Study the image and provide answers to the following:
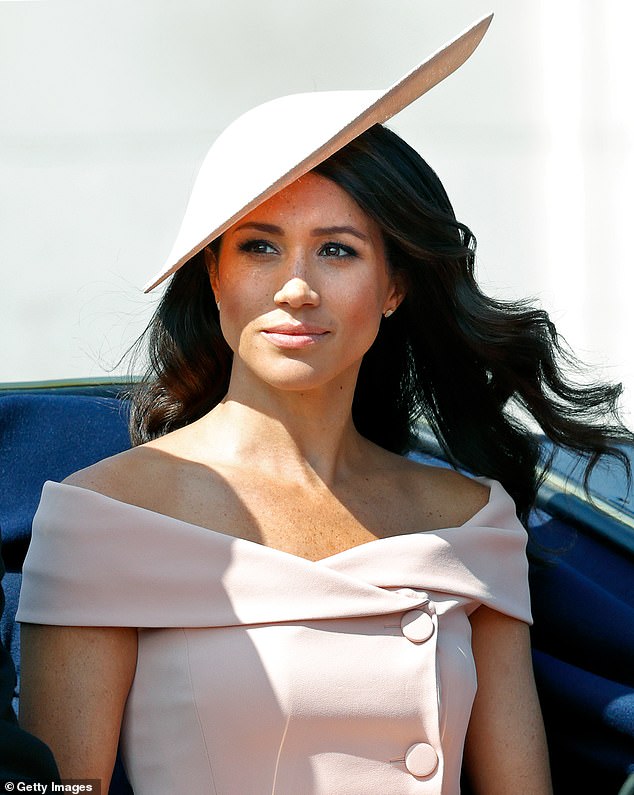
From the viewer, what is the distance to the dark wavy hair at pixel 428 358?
2.45 metres

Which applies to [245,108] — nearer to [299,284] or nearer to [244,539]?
[299,284]

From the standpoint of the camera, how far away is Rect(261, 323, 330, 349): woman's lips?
7.52 feet

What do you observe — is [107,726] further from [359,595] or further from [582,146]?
[582,146]

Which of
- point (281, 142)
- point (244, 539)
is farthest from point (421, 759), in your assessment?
point (281, 142)

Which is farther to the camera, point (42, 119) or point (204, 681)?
point (42, 119)

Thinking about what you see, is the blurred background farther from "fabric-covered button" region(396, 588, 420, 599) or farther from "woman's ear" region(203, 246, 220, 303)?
"fabric-covered button" region(396, 588, 420, 599)

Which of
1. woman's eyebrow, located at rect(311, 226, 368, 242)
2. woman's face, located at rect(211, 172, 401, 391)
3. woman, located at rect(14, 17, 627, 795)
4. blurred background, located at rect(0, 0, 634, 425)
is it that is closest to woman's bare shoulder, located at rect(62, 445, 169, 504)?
woman, located at rect(14, 17, 627, 795)

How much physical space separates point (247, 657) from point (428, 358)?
0.85 meters

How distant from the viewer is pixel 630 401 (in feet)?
13.6

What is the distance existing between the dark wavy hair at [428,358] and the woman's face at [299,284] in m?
0.07

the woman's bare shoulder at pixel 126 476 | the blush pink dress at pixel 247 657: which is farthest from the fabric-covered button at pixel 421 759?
the woman's bare shoulder at pixel 126 476

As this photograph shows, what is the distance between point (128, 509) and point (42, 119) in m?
1.86

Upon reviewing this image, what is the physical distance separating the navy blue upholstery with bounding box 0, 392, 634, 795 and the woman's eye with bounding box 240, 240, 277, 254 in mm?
619

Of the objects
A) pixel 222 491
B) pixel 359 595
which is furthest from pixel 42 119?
pixel 359 595
